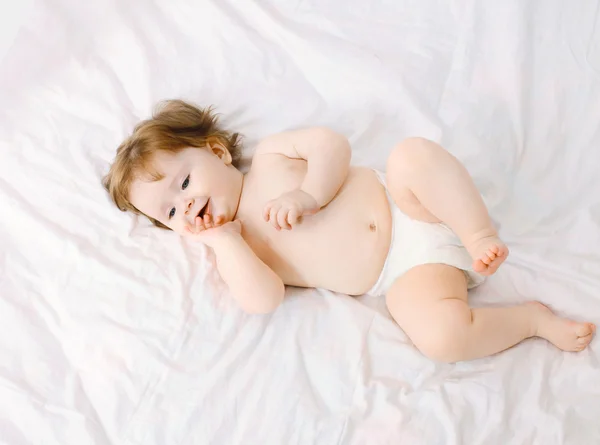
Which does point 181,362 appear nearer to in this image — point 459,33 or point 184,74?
point 184,74

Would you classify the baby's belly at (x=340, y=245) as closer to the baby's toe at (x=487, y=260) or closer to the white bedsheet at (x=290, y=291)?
the white bedsheet at (x=290, y=291)

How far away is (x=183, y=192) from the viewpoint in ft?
3.97

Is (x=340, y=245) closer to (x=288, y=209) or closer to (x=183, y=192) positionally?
(x=288, y=209)

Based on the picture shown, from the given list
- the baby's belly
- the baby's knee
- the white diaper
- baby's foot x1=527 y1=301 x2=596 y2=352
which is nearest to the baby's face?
the baby's belly

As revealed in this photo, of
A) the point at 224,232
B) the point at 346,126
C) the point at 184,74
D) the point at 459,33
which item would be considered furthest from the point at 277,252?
the point at 459,33

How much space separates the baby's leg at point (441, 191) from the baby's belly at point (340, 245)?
0.09 m

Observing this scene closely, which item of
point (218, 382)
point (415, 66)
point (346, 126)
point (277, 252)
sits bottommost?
point (218, 382)

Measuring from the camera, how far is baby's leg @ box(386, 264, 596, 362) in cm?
Result: 102

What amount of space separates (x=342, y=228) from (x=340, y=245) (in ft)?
0.11

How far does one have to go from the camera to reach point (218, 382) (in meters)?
1.05

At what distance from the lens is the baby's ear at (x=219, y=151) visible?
1.31 m

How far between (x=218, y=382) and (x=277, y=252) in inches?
11.2

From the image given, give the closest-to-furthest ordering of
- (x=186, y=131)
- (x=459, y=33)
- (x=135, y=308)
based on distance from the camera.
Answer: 1. (x=135, y=308)
2. (x=186, y=131)
3. (x=459, y=33)

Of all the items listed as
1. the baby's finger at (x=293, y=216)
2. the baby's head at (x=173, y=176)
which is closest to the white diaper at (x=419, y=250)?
the baby's finger at (x=293, y=216)
